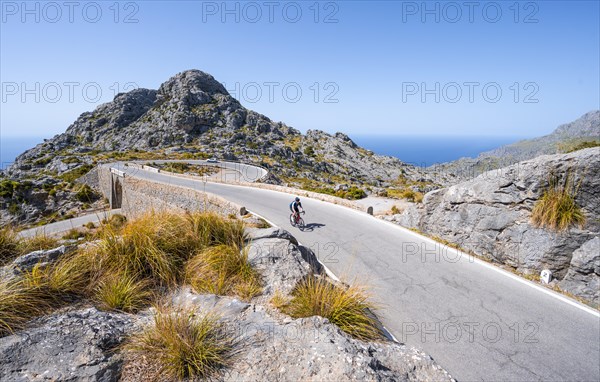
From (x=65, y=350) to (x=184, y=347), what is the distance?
117 cm

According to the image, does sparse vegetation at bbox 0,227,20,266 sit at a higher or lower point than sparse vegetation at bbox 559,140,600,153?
lower

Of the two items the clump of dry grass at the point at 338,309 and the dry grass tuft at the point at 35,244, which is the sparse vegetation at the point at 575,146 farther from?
the dry grass tuft at the point at 35,244

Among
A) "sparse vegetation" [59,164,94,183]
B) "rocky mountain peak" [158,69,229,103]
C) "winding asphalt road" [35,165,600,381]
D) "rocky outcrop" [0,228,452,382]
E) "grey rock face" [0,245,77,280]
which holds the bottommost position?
"winding asphalt road" [35,165,600,381]

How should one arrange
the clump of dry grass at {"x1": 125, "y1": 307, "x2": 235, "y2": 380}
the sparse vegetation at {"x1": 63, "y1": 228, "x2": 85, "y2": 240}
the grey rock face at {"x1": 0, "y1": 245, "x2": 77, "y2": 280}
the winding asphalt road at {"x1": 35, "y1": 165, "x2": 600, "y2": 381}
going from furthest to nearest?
the sparse vegetation at {"x1": 63, "y1": 228, "x2": 85, "y2": 240} < the winding asphalt road at {"x1": 35, "y1": 165, "x2": 600, "y2": 381} < the grey rock face at {"x1": 0, "y1": 245, "x2": 77, "y2": 280} < the clump of dry grass at {"x1": 125, "y1": 307, "x2": 235, "y2": 380}

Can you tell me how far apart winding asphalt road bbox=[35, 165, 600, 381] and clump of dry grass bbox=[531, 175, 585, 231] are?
182 cm

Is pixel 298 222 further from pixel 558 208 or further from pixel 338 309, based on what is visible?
pixel 338 309

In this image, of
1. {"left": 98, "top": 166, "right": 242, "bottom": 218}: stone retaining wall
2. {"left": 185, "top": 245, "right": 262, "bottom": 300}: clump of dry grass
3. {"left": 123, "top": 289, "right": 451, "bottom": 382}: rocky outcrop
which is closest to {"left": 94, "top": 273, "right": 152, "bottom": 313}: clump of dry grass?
{"left": 185, "top": 245, "right": 262, "bottom": 300}: clump of dry grass

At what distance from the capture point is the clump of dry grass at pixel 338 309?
12.3 ft

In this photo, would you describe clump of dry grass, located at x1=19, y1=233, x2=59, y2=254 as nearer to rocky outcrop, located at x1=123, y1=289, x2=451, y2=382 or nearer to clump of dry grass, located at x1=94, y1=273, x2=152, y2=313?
clump of dry grass, located at x1=94, y1=273, x2=152, y2=313

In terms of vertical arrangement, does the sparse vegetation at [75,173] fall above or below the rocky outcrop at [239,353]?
above

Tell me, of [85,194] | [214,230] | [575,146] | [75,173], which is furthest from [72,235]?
[75,173]

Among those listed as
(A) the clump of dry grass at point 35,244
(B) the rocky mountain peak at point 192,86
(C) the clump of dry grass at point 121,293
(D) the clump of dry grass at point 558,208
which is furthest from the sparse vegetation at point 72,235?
(B) the rocky mountain peak at point 192,86

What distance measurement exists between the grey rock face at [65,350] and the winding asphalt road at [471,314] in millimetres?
3716

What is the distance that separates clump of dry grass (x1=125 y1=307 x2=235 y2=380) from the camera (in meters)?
2.71
